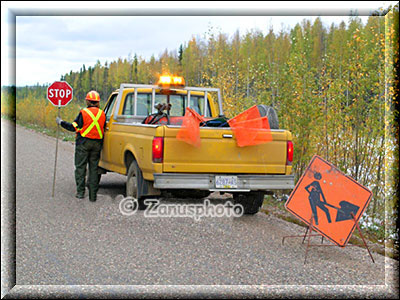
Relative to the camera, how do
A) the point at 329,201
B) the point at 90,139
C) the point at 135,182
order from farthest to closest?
the point at 90,139 < the point at 135,182 < the point at 329,201

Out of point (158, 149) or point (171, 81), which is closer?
point (158, 149)

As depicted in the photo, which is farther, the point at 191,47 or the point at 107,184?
the point at 191,47

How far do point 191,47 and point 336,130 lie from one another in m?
16.4

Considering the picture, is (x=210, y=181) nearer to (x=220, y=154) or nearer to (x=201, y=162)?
(x=201, y=162)

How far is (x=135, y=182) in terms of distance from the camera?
8.58 metres

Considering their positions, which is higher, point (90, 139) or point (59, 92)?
point (59, 92)

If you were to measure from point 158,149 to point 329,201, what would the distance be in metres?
2.46

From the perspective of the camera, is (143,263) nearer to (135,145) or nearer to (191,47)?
(135,145)

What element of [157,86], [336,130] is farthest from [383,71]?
[157,86]

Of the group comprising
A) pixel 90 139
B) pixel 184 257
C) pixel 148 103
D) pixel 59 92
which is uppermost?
pixel 59 92

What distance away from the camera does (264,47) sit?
28.3 meters

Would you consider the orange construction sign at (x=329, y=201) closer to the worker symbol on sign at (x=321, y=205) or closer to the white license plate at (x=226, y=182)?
the worker symbol on sign at (x=321, y=205)

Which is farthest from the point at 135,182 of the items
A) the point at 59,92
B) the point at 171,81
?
the point at 59,92

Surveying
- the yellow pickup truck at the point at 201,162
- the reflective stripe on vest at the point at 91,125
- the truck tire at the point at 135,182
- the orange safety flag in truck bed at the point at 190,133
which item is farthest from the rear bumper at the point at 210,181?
the reflective stripe on vest at the point at 91,125
